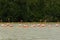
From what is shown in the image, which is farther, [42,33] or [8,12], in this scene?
[8,12]

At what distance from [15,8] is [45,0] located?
144 centimetres

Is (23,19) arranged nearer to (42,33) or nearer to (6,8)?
(6,8)

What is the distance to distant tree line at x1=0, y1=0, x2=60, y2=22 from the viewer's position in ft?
41.4

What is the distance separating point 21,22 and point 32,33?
3647 mm

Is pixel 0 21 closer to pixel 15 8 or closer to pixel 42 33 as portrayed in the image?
pixel 15 8

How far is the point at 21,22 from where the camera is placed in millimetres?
12570

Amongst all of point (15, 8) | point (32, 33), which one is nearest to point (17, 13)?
point (15, 8)

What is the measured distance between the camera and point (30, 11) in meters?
12.6

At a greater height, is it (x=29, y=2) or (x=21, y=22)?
(x=29, y=2)

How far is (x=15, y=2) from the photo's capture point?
1270cm

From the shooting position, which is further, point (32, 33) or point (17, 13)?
point (17, 13)

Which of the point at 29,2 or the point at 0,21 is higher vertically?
the point at 29,2

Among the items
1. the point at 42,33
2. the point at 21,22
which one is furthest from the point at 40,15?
the point at 42,33

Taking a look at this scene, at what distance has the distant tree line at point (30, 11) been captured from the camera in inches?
496
